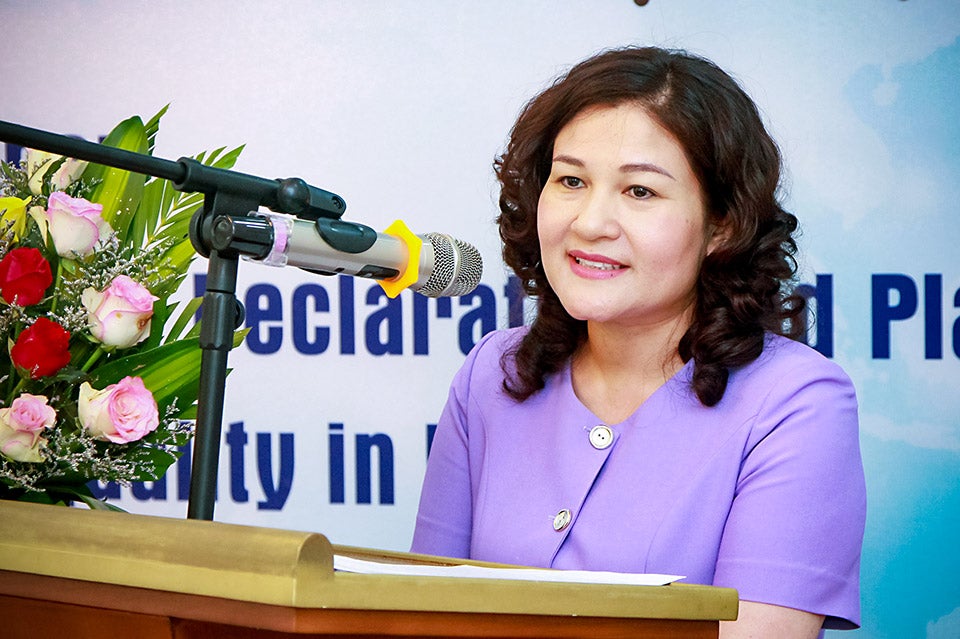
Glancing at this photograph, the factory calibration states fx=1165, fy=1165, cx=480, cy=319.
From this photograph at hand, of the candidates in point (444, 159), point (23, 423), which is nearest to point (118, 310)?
point (23, 423)

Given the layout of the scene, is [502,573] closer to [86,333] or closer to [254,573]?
[254,573]

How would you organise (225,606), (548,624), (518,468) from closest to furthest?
1. (225,606)
2. (548,624)
3. (518,468)

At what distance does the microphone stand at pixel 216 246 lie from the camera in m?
1.16

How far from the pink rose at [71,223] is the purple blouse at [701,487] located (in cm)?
83

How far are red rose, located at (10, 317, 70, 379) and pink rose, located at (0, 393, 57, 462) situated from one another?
4cm

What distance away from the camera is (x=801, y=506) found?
1680mm

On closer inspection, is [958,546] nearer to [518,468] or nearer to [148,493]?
[518,468]

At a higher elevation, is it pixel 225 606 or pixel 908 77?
pixel 908 77

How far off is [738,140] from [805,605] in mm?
748

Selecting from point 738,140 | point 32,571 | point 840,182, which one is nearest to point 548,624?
point 32,571

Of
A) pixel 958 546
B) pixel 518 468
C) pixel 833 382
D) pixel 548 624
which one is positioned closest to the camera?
pixel 548 624

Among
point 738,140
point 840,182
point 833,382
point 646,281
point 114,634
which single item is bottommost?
point 114,634

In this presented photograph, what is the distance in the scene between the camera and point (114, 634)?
0.86 meters

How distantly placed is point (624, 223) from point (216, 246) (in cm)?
83
